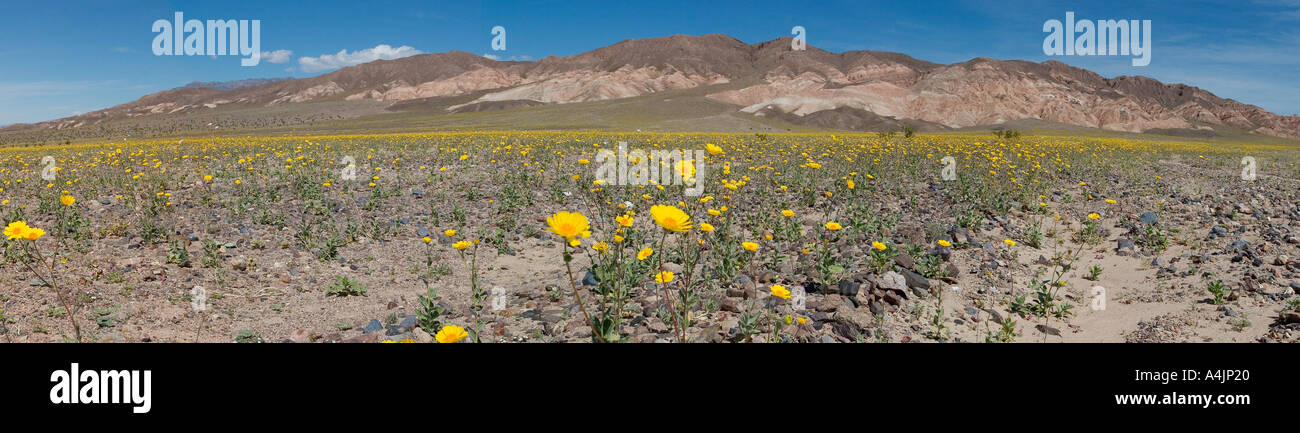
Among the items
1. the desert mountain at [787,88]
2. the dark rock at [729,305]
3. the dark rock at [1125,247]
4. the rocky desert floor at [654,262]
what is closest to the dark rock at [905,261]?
the rocky desert floor at [654,262]

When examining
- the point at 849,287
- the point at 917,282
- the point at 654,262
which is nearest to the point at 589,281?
the point at 654,262

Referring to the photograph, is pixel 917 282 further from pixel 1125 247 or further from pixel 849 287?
pixel 1125 247

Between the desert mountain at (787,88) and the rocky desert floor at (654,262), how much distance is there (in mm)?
84326

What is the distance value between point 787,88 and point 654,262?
4400 inches

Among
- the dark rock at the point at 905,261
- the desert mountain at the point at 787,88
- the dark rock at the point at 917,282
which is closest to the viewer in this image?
the dark rock at the point at 917,282

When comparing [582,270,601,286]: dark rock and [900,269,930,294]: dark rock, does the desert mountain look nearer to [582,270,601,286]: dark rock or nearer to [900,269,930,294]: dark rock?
[900,269,930,294]: dark rock

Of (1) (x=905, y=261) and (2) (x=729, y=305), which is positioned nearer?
(2) (x=729, y=305)

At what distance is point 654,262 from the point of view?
581cm

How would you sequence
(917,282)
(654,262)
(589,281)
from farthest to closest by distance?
(654,262), (589,281), (917,282)

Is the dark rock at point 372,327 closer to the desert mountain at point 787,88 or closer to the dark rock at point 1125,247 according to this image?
the dark rock at point 1125,247

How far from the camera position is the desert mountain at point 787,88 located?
316 ft

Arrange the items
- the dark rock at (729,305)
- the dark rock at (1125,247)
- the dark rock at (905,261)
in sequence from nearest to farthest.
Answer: the dark rock at (729,305), the dark rock at (905,261), the dark rock at (1125,247)
